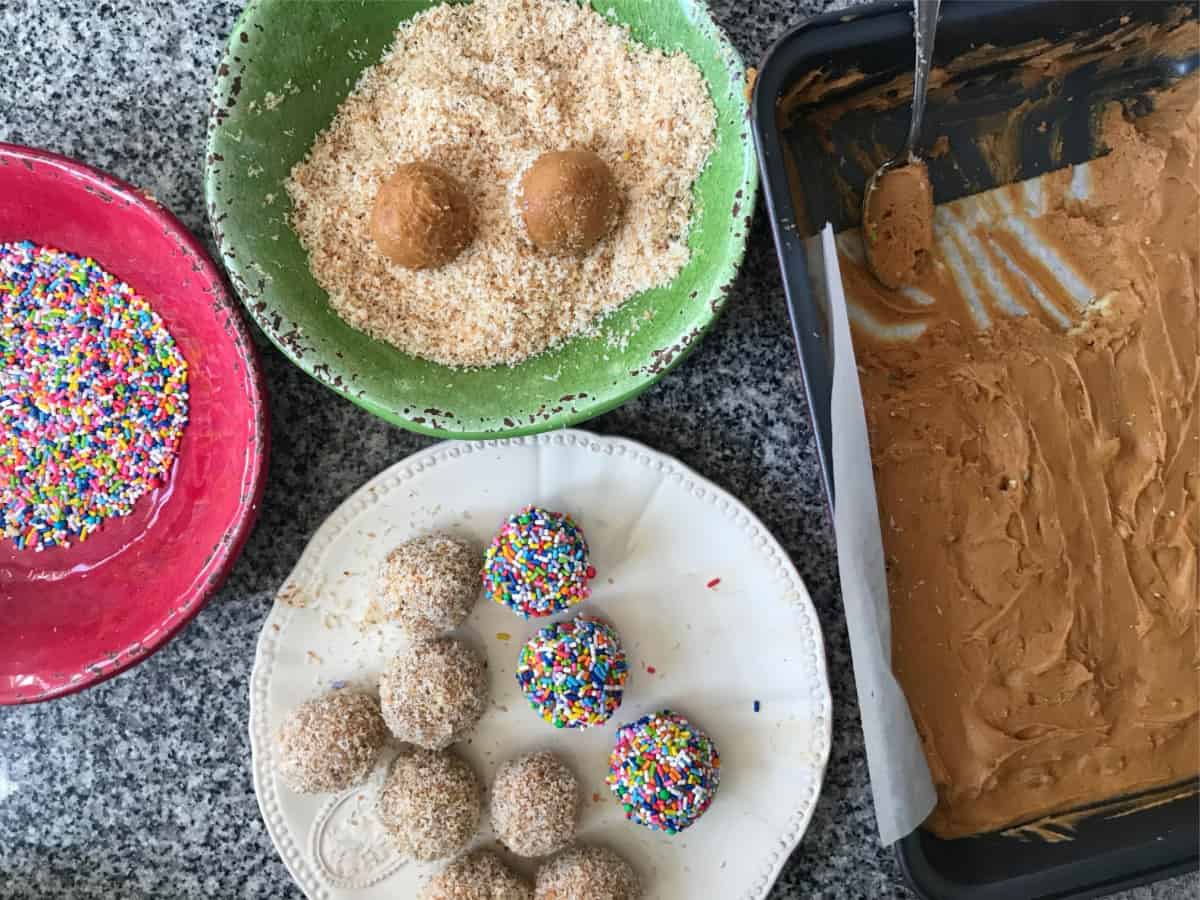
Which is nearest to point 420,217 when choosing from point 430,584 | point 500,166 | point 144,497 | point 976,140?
point 500,166

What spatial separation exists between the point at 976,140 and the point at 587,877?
3.20 ft

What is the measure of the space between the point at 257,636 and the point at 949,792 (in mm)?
855

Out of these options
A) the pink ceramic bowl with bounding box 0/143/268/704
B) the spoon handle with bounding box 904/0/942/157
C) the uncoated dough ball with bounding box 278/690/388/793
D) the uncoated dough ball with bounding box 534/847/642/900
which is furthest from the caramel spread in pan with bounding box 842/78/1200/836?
the pink ceramic bowl with bounding box 0/143/268/704

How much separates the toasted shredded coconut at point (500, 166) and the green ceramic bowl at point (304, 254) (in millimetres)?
19

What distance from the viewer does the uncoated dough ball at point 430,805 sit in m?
1.07

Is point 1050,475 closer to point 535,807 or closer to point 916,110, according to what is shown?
Result: point 916,110

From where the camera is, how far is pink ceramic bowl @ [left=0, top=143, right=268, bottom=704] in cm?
106

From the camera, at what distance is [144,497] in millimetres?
1161

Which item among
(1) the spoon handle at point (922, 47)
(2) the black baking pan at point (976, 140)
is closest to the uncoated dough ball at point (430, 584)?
(2) the black baking pan at point (976, 140)

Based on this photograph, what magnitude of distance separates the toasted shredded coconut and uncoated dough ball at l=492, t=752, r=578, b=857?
48 cm

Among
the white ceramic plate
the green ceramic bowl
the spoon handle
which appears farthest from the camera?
the white ceramic plate

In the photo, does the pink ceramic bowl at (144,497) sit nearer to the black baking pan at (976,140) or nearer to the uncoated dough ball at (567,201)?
the uncoated dough ball at (567,201)

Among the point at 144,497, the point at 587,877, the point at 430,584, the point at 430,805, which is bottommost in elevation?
the point at 587,877

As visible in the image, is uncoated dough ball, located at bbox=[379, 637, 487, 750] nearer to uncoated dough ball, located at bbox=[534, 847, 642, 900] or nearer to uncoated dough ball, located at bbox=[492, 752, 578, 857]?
uncoated dough ball, located at bbox=[492, 752, 578, 857]
